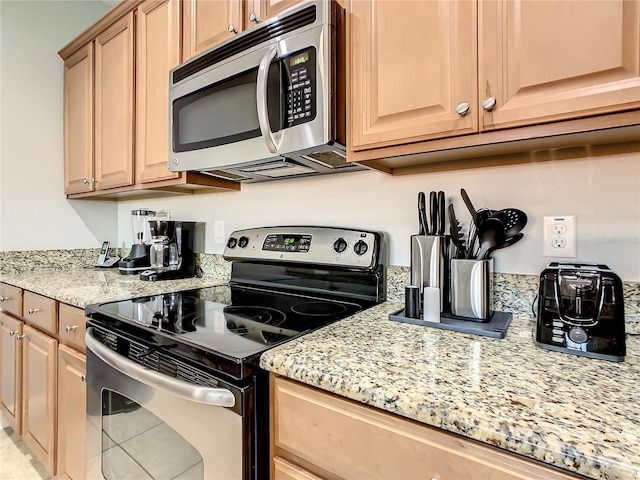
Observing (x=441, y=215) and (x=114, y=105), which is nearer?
(x=441, y=215)

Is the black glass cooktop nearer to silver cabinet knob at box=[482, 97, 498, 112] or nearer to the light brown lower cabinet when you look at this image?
the light brown lower cabinet

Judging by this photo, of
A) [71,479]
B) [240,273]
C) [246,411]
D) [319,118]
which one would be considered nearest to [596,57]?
[319,118]

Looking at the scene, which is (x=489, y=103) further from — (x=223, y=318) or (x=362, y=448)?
(x=223, y=318)

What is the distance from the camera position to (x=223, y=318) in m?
1.04

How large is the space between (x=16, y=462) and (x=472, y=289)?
7.36 feet

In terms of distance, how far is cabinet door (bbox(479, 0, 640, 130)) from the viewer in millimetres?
659

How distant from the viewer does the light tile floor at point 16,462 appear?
1.59 metres

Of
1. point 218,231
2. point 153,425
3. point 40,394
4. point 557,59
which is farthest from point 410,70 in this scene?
point 40,394

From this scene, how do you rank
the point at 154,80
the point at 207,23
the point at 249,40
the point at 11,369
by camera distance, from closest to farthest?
the point at 249,40 → the point at 207,23 → the point at 154,80 → the point at 11,369

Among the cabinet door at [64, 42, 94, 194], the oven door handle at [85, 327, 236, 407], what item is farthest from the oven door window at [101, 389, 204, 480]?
the cabinet door at [64, 42, 94, 194]

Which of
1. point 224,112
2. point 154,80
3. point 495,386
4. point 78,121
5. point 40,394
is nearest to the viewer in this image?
point 495,386

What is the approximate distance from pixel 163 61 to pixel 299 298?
125 centimetres

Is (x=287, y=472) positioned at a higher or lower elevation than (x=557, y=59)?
lower

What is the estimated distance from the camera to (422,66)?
875 millimetres
